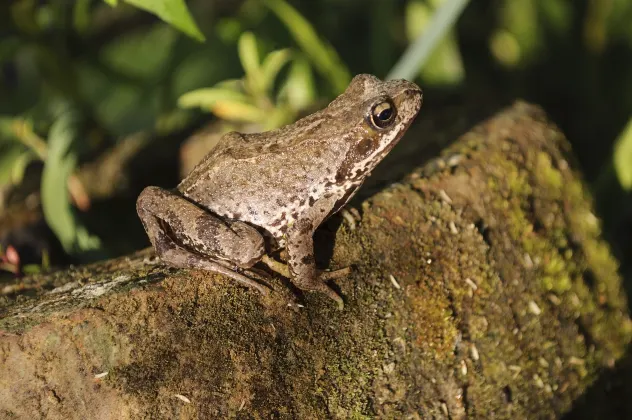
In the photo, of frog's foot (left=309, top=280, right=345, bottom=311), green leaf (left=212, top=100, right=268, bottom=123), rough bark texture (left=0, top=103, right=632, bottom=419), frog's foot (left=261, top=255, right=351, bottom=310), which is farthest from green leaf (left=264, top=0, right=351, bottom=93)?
frog's foot (left=309, top=280, right=345, bottom=311)

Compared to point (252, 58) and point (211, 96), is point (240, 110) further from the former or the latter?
point (252, 58)

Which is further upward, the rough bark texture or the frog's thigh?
the frog's thigh

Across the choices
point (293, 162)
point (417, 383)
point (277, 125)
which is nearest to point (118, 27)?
point (277, 125)

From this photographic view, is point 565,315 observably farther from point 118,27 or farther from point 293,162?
point 118,27

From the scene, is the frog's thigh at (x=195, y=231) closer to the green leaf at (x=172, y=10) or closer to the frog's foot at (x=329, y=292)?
the frog's foot at (x=329, y=292)

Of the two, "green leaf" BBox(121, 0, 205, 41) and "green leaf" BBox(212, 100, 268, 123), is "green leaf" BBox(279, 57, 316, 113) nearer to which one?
"green leaf" BBox(212, 100, 268, 123)
